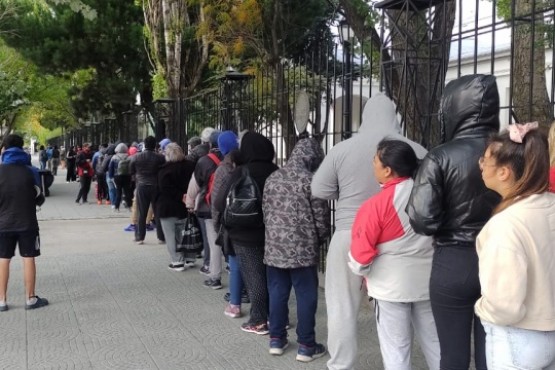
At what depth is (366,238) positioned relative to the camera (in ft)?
11.1

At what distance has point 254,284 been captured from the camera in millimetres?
5031

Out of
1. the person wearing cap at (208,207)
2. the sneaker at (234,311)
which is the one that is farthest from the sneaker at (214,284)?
the sneaker at (234,311)

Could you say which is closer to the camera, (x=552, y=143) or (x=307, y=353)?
(x=552, y=143)

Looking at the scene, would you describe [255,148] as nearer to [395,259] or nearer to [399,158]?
[399,158]

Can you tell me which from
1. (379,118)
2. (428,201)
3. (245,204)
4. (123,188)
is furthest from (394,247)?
(123,188)

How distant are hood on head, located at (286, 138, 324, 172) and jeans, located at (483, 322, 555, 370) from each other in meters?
2.34

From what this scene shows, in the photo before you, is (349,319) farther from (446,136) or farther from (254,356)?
(446,136)

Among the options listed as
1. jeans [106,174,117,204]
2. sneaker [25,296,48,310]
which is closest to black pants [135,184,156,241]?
sneaker [25,296,48,310]

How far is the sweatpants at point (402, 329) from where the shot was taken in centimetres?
345

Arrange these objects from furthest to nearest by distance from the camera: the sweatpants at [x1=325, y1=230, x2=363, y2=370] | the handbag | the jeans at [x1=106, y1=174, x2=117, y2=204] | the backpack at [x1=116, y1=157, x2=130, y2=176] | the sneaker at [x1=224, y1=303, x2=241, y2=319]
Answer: the jeans at [x1=106, y1=174, x2=117, y2=204], the backpack at [x1=116, y1=157, x2=130, y2=176], the handbag, the sneaker at [x1=224, y1=303, x2=241, y2=319], the sweatpants at [x1=325, y1=230, x2=363, y2=370]

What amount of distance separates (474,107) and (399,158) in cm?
55

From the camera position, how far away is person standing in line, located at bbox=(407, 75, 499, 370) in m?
2.87

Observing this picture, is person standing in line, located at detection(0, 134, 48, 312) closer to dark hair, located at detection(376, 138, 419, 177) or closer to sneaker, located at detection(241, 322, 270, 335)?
sneaker, located at detection(241, 322, 270, 335)

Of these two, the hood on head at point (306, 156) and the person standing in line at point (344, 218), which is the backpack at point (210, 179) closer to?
the hood on head at point (306, 156)
